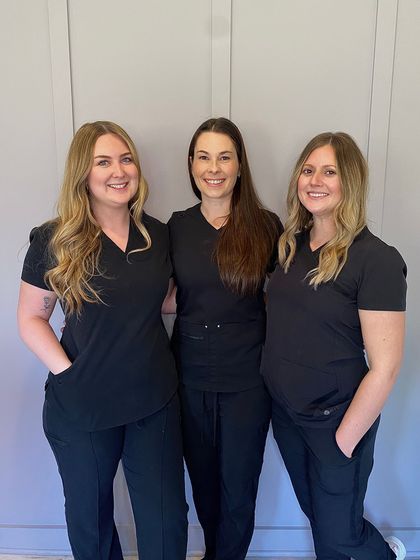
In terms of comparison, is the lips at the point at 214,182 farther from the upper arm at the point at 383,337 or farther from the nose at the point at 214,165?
the upper arm at the point at 383,337

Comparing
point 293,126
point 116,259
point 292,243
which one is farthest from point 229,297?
point 293,126

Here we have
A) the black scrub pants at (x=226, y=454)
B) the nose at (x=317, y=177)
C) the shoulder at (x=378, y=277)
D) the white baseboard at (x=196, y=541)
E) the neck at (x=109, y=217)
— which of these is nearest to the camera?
the shoulder at (x=378, y=277)

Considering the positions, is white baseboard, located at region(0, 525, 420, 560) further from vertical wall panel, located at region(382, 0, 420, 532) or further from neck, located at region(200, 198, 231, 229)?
neck, located at region(200, 198, 231, 229)

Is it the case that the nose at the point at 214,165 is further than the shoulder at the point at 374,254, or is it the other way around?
the nose at the point at 214,165

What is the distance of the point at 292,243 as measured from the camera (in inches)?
55.9

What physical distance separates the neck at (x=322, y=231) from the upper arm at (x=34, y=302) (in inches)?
31.4

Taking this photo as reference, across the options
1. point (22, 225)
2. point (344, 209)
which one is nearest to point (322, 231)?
point (344, 209)

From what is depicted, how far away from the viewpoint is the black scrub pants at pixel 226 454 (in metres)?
1.51

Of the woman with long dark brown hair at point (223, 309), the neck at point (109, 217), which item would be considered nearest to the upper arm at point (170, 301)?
the woman with long dark brown hair at point (223, 309)

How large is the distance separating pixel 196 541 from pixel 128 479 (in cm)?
68

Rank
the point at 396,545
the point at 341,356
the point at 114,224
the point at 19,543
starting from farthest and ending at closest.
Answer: the point at 19,543
the point at 396,545
the point at 114,224
the point at 341,356

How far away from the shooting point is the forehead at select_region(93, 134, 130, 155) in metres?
1.33

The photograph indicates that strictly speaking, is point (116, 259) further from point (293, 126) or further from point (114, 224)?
point (293, 126)

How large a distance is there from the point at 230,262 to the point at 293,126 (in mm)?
580
